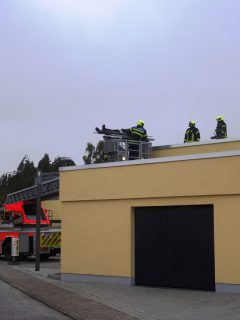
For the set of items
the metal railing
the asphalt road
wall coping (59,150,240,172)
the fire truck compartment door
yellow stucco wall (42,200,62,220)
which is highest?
the metal railing

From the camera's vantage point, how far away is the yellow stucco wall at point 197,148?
53.5 ft

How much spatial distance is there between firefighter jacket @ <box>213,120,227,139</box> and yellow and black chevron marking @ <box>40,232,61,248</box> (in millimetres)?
8813

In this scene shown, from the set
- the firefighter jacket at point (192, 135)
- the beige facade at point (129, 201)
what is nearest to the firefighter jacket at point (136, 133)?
the firefighter jacket at point (192, 135)

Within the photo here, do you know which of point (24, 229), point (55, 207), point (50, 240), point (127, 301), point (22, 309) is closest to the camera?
A: point (22, 309)

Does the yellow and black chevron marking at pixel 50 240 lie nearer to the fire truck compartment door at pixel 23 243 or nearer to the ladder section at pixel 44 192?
the fire truck compartment door at pixel 23 243

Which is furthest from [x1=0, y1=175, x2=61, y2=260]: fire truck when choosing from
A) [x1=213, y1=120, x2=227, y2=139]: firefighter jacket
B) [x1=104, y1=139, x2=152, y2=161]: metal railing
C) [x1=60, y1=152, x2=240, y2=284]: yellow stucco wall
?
[x1=213, y1=120, x2=227, y2=139]: firefighter jacket

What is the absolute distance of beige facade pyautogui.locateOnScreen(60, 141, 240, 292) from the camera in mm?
12414

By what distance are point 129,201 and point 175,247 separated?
5.82 ft

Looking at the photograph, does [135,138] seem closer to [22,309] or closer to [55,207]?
[22,309]

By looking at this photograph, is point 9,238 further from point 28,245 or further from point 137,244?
point 137,244

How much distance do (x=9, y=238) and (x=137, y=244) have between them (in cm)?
1084

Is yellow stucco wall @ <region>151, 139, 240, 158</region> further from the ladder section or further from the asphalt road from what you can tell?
the ladder section

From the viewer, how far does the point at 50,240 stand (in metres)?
22.9

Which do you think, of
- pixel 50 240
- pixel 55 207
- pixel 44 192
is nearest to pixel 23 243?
pixel 50 240
